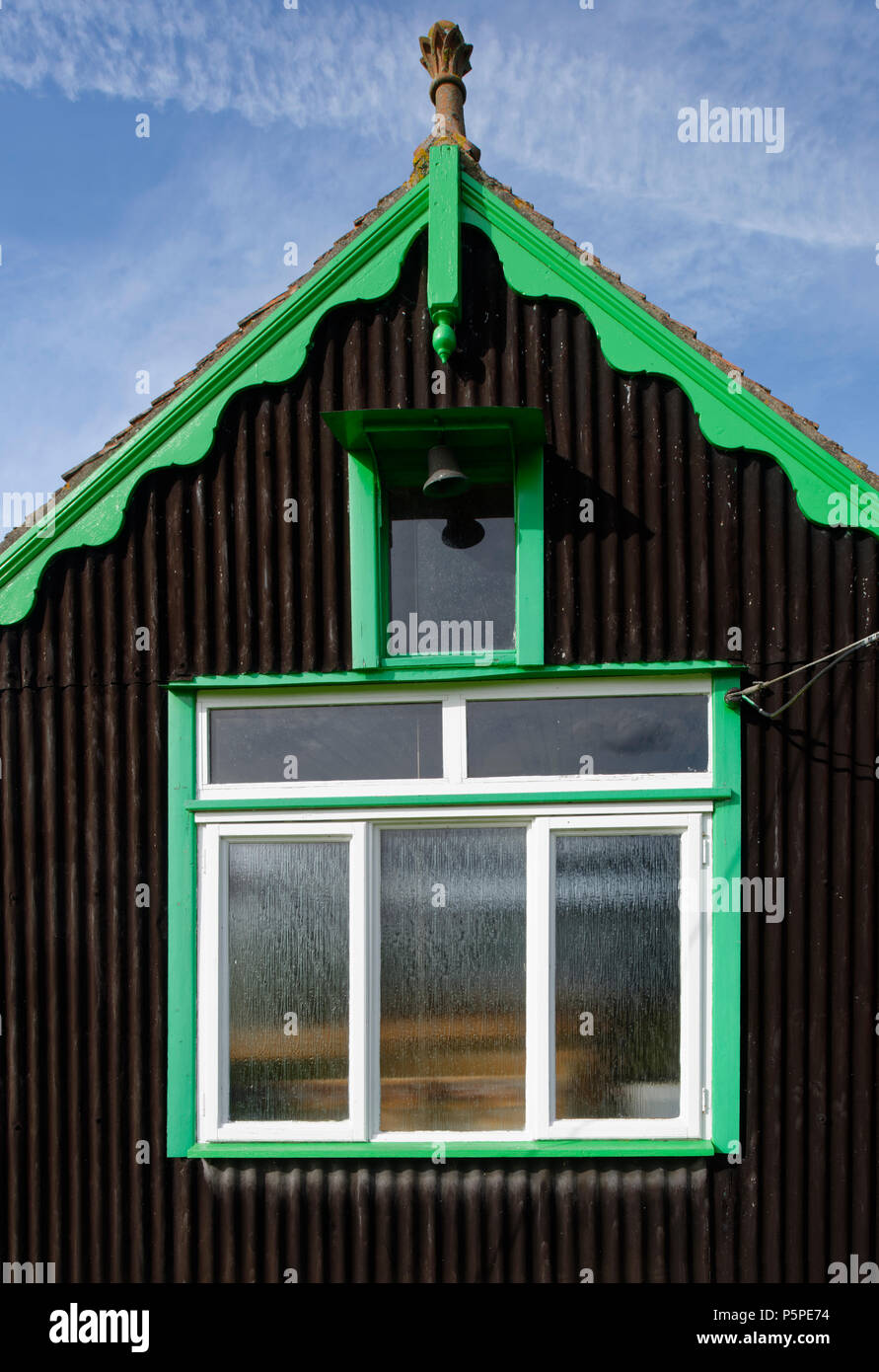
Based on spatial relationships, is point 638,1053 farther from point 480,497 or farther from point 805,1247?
point 480,497

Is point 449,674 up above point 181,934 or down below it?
above

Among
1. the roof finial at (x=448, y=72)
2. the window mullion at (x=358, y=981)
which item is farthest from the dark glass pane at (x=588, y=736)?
the roof finial at (x=448, y=72)

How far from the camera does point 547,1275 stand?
12.5 ft

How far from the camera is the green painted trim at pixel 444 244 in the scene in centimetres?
395

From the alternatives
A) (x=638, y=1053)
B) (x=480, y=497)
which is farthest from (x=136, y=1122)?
(x=480, y=497)

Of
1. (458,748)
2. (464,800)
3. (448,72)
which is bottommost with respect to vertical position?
(464,800)

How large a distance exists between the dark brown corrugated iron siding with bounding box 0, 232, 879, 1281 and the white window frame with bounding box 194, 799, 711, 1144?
0.57 ft

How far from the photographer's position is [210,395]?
4.04 meters

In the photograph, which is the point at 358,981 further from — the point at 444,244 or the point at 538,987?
the point at 444,244

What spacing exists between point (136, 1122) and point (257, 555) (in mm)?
2740

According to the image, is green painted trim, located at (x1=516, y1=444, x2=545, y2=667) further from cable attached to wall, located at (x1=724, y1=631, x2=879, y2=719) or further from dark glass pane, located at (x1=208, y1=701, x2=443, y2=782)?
cable attached to wall, located at (x1=724, y1=631, x2=879, y2=719)

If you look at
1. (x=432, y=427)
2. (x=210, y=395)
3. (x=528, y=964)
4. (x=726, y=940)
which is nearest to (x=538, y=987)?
(x=528, y=964)

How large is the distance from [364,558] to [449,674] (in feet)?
2.25


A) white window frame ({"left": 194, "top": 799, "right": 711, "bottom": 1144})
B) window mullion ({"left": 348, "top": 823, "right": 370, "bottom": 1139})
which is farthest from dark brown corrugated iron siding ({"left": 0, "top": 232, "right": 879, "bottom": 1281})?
window mullion ({"left": 348, "top": 823, "right": 370, "bottom": 1139})
